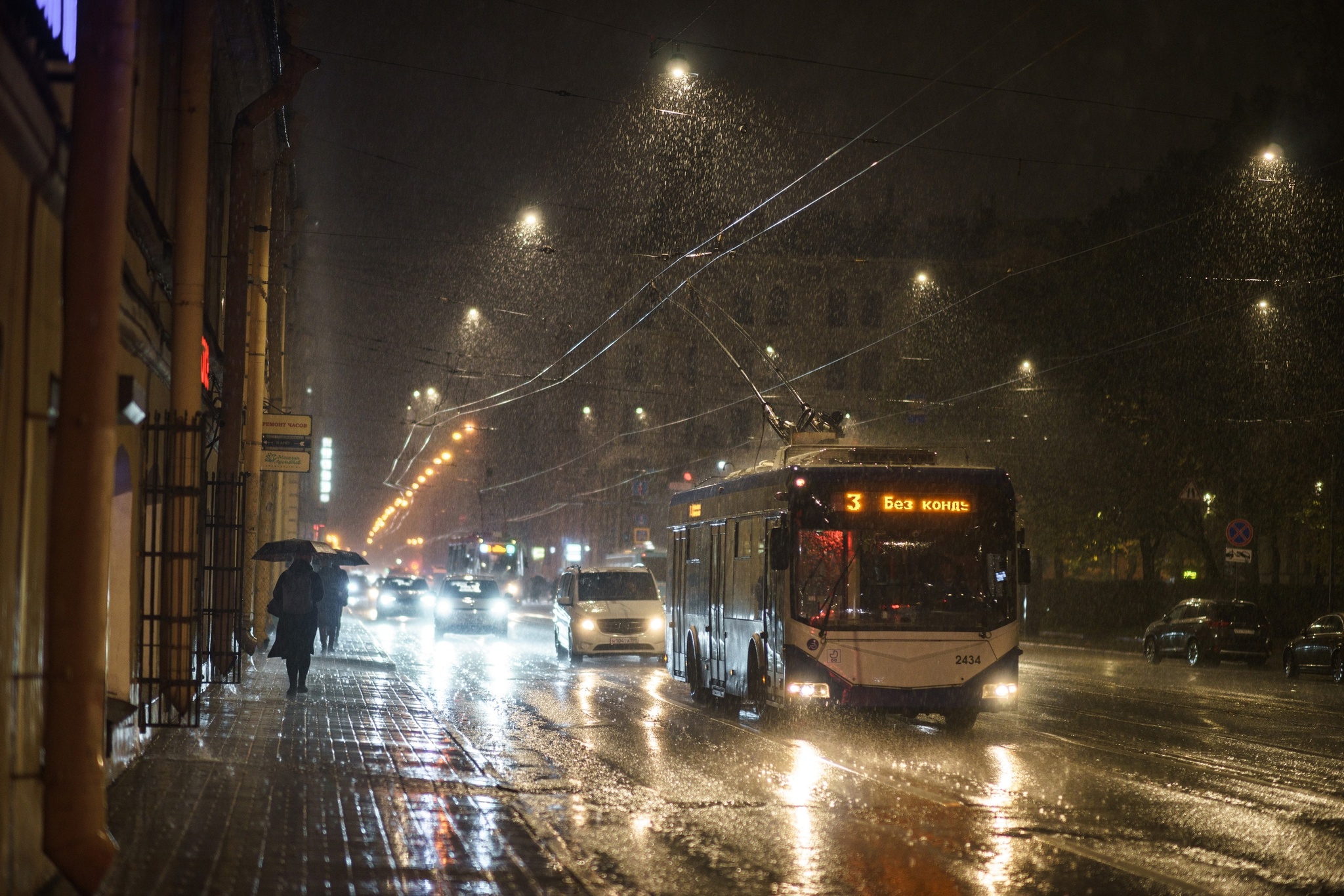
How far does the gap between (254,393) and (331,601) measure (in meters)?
5.44

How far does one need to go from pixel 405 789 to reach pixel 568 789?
3.85ft

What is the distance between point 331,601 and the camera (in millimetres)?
28047

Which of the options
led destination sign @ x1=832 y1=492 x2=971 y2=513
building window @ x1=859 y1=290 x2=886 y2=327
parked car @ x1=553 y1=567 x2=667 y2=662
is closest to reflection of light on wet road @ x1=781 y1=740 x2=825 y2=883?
led destination sign @ x1=832 y1=492 x2=971 y2=513

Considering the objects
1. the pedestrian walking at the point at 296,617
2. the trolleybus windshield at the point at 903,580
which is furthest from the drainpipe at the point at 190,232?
the trolleybus windshield at the point at 903,580

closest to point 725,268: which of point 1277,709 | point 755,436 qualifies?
point 755,436

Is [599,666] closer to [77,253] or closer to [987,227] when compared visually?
[77,253]

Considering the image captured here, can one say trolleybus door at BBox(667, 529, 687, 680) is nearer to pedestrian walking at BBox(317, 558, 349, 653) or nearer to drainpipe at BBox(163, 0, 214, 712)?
drainpipe at BBox(163, 0, 214, 712)

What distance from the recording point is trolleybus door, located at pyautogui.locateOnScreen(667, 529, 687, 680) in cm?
2023

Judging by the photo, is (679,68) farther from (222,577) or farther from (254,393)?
(254,393)

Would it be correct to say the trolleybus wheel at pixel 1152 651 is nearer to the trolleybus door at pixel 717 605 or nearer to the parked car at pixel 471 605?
the parked car at pixel 471 605

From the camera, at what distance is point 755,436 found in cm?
7444

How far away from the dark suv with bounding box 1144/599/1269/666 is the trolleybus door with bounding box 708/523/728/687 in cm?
1786

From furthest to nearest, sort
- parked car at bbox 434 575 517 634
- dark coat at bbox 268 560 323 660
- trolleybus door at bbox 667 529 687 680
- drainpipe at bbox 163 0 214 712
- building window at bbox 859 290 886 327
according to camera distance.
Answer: building window at bbox 859 290 886 327 → parked car at bbox 434 575 517 634 → trolleybus door at bbox 667 529 687 680 → dark coat at bbox 268 560 323 660 → drainpipe at bbox 163 0 214 712

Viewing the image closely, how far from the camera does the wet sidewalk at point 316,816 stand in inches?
285
